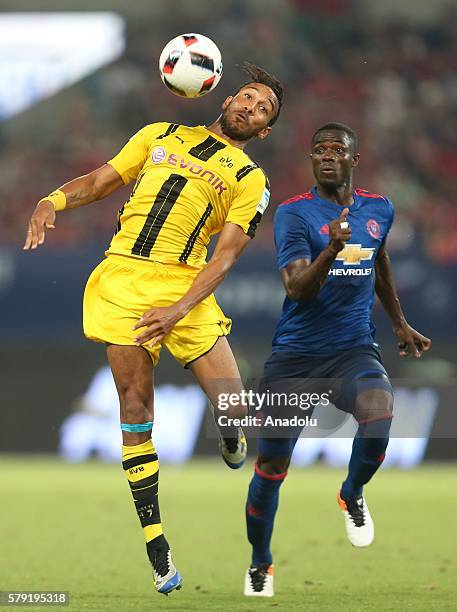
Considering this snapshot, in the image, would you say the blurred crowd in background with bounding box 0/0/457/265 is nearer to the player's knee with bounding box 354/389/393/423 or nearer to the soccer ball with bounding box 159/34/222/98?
the soccer ball with bounding box 159/34/222/98

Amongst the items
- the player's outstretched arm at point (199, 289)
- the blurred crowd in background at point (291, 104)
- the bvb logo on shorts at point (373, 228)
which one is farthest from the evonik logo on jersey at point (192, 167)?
the blurred crowd in background at point (291, 104)

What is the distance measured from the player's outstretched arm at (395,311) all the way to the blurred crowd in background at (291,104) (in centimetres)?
913

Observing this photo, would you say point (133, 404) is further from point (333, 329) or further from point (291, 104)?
point (291, 104)

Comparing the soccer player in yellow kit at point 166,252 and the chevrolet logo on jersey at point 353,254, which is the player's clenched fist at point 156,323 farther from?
the chevrolet logo on jersey at point 353,254

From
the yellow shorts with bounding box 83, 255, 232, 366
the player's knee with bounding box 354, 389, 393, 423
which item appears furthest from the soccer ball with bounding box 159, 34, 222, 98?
the player's knee with bounding box 354, 389, 393, 423

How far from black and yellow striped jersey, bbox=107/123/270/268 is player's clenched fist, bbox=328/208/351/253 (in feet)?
1.81

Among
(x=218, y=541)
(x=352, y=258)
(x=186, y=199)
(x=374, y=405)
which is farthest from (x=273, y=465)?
(x=218, y=541)

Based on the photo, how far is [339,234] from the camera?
5461 mm

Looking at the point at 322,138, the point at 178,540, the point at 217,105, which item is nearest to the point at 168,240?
the point at 322,138

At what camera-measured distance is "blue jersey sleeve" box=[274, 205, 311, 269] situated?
5.91m

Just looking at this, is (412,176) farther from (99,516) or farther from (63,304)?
(99,516)

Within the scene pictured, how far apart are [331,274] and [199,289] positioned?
732mm

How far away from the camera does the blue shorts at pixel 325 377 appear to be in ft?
19.7

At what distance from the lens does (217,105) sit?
52.6 feet
